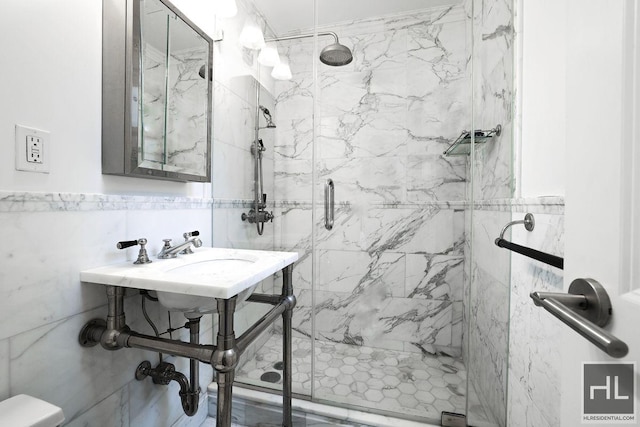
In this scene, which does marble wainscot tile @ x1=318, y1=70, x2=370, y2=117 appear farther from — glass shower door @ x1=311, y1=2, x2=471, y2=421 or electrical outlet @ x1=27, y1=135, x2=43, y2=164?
electrical outlet @ x1=27, y1=135, x2=43, y2=164

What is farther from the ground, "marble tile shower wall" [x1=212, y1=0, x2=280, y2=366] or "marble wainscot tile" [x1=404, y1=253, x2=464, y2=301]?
"marble tile shower wall" [x1=212, y1=0, x2=280, y2=366]

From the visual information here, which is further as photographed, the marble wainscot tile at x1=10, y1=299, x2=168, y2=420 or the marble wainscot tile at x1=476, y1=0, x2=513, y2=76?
the marble wainscot tile at x1=476, y1=0, x2=513, y2=76

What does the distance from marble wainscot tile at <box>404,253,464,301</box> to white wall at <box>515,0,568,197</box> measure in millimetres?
808

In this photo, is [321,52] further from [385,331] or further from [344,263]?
[385,331]

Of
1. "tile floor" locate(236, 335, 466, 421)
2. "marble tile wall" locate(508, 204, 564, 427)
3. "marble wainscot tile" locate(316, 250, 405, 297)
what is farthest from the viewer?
"marble wainscot tile" locate(316, 250, 405, 297)

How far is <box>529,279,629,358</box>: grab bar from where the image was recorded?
288 millimetres

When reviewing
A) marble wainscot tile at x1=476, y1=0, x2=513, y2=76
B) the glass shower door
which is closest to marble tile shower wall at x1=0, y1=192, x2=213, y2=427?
the glass shower door

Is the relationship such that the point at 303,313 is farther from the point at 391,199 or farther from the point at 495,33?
the point at 495,33

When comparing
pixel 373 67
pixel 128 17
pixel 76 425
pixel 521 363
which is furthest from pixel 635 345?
pixel 373 67

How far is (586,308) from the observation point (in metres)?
0.37

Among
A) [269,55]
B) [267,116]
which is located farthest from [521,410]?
[269,55]

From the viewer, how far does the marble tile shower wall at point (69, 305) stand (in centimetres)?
71

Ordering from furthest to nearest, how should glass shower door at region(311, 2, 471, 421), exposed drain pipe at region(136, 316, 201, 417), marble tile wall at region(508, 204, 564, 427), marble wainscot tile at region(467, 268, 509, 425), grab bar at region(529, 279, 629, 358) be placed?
glass shower door at region(311, 2, 471, 421) < marble wainscot tile at region(467, 268, 509, 425) < exposed drain pipe at region(136, 316, 201, 417) < marble tile wall at region(508, 204, 564, 427) < grab bar at region(529, 279, 629, 358)

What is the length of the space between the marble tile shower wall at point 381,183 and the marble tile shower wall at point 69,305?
0.89 metres
